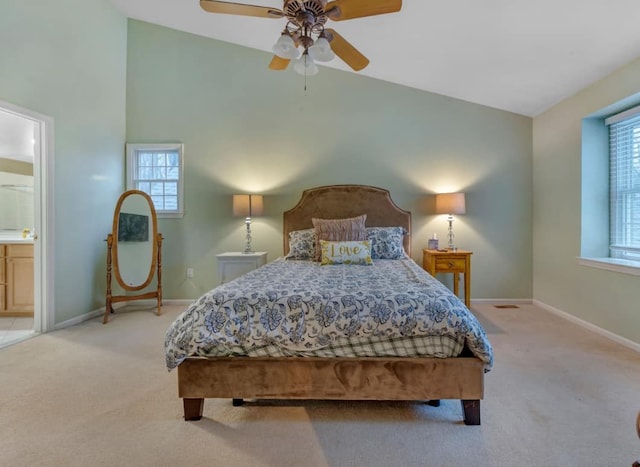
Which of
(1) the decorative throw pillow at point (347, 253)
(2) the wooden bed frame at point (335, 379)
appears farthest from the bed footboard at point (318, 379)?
(1) the decorative throw pillow at point (347, 253)

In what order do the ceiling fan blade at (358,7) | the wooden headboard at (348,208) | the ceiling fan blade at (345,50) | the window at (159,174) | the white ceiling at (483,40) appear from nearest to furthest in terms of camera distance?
the ceiling fan blade at (358,7) → the ceiling fan blade at (345,50) → the white ceiling at (483,40) → the wooden headboard at (348,208) → the window at (159,174)

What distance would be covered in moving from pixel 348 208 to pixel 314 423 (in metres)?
2.76

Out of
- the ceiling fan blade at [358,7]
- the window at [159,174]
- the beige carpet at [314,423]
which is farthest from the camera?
the window at [159,174]

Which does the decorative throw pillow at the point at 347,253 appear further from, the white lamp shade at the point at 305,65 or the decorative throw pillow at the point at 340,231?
the white lamp shade at the point at 305,65

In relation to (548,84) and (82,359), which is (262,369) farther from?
(548,84)

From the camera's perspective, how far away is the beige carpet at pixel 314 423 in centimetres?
150

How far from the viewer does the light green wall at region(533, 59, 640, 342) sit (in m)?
2.86

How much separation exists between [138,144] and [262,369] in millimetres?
3884

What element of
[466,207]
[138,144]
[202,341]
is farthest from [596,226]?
[138,144]

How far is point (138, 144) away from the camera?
4344 millimetres

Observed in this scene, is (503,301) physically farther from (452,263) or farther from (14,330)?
(14,330)

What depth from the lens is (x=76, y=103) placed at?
356 cm

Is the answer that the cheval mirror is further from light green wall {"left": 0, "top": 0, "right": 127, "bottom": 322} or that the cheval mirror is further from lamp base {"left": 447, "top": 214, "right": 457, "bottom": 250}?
lamp base {"left": 447, "top": 214, "right": 457, "bottom": 250}

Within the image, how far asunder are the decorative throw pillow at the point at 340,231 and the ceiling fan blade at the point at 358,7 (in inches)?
77.8
